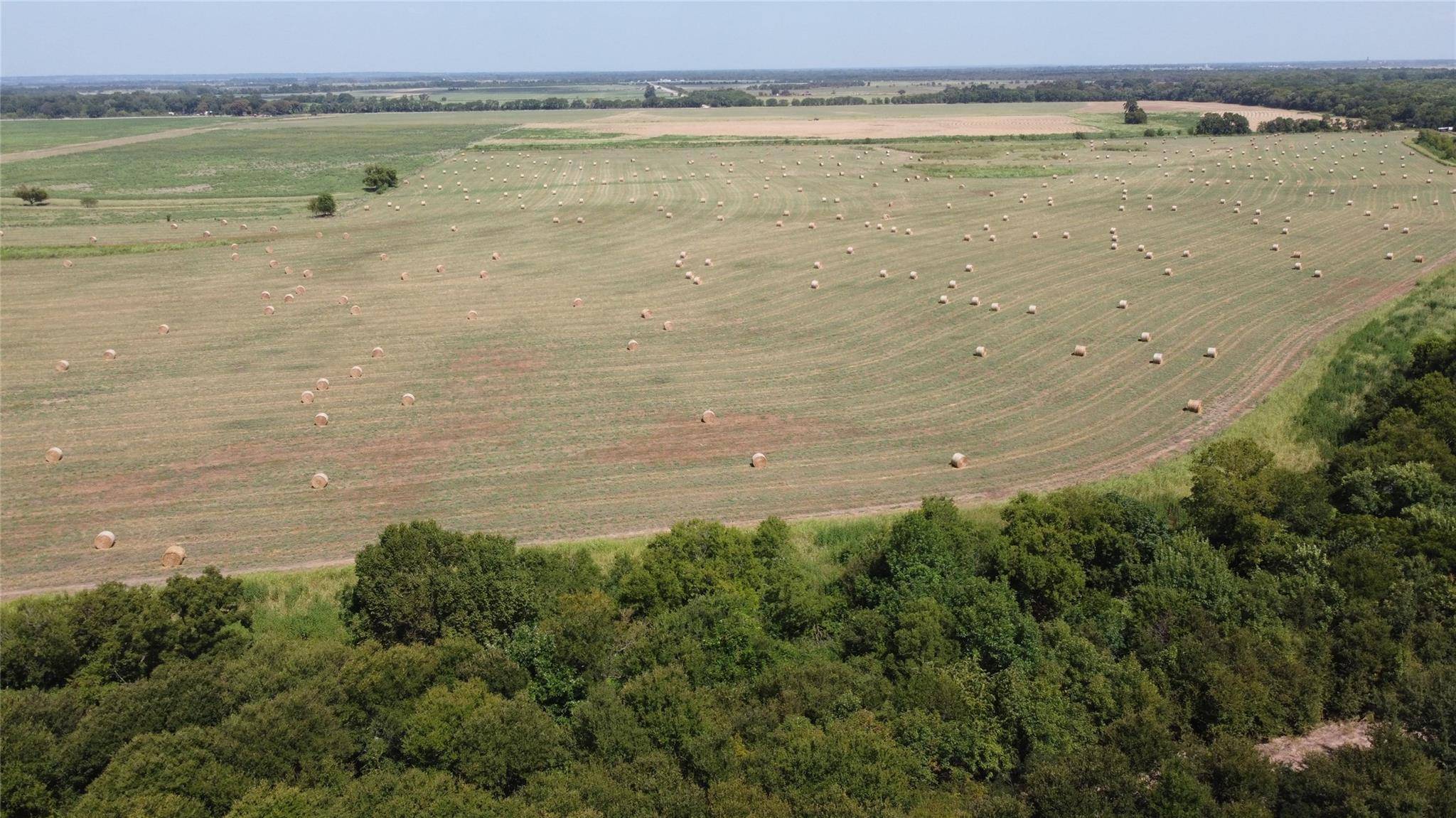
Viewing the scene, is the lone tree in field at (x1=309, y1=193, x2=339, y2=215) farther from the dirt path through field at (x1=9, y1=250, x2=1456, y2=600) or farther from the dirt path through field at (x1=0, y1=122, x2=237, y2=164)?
the dirt path through field at (x1=0, y1=122, x2=237, y2=164)

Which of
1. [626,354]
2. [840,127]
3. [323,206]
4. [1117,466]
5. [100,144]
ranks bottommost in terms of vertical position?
[1117,466]

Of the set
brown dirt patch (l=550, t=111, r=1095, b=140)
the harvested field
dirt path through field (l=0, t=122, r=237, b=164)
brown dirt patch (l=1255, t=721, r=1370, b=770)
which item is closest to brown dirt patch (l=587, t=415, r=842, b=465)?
brown dirt patch (l=1255, t=721, r=1370, b=770)

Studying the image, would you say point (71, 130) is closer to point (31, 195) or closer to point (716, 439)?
point (31, 195)

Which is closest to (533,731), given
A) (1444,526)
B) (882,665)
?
(882,665)

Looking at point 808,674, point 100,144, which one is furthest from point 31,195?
point 808,674

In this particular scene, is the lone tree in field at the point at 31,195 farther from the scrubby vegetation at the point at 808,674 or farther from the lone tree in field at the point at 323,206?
the scrubby vegetation at the point at 808,674

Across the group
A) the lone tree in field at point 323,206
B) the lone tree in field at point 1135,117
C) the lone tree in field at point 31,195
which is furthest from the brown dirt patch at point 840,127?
the lone tree in field at point 31,195
